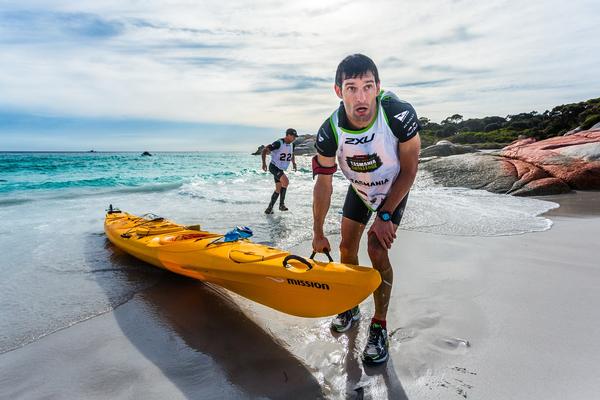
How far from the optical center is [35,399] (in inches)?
90.7

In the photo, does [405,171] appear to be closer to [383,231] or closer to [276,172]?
[383,231]

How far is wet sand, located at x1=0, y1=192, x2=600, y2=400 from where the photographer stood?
2.29 metres

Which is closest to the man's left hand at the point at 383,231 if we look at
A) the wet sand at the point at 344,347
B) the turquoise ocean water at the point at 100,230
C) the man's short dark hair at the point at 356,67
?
the wet sand at the point at 344,347

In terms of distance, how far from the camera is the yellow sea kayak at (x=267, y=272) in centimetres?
249

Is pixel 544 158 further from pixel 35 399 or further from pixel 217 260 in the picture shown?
pixel 35 399

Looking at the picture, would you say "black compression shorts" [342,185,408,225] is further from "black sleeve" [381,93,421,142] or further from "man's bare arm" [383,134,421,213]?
"black sleeve" [381,93,421,142]

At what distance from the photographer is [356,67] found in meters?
2.67

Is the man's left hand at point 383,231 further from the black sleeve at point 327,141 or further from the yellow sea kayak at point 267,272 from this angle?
the black sleeve at point 327,141

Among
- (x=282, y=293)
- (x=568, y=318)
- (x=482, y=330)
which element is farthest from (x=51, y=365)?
(x=568, y=318)

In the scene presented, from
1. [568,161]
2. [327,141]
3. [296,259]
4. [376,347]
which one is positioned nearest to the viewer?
[376,347]

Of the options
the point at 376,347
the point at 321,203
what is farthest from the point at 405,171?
the point at 376,347

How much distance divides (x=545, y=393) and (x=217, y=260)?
2.65 meters

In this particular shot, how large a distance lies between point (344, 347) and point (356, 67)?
214cm

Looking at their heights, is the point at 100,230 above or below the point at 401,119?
below
